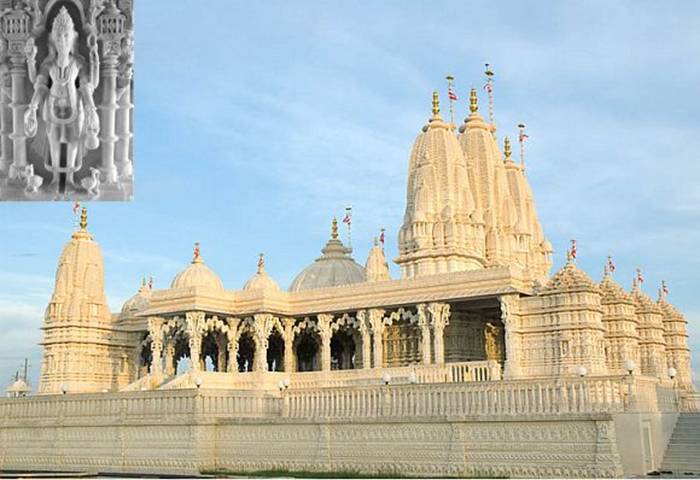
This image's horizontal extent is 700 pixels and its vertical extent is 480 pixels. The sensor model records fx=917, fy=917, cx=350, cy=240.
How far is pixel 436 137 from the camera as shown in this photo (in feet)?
133

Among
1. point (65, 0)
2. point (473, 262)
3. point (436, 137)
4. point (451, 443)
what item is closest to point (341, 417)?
point (451, 443)

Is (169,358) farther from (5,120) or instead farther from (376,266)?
(5,120)

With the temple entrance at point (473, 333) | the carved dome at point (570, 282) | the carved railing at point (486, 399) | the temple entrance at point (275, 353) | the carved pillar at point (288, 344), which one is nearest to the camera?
the carved railing at point (486, 399)

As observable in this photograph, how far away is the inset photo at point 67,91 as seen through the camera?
18547 millimetres

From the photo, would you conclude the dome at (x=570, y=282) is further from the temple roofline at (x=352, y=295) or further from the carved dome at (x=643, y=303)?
the carved dome at (x=643, y=303)

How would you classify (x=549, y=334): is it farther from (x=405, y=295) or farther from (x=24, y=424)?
(x=24, y=424)

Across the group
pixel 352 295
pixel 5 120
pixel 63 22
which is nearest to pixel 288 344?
pixel 352 295

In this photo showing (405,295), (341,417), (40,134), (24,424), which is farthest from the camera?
(405,295)

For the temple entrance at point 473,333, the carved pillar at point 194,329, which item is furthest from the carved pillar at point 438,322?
the carved pillar at point 194,329

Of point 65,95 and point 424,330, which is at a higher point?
point 65,95

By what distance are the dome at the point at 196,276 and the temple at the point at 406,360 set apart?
0.15 meters

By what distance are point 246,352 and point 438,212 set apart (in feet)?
42.3

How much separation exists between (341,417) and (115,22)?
1112 centimetres

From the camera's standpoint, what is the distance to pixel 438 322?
31969 mm
